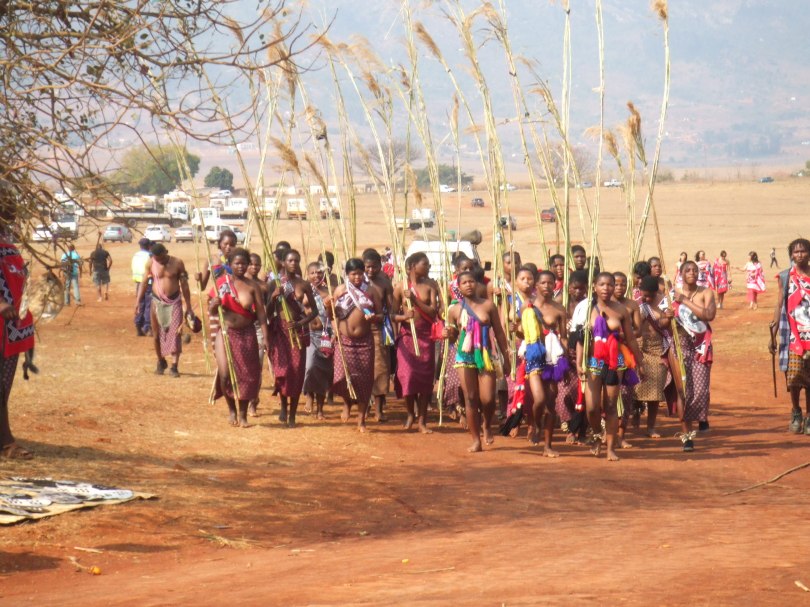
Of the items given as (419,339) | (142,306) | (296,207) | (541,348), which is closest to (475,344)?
(541,348)

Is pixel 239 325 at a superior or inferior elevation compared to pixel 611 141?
inferior

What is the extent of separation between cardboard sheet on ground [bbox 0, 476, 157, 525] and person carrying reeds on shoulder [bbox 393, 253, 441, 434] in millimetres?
3935

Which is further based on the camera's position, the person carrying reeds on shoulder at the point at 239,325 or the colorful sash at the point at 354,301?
the colorful sash at the point at 354,301

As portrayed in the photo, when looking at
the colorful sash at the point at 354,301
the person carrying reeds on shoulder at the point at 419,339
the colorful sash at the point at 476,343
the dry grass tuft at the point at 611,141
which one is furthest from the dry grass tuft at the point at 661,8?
the colorful sash at the point at 354,301

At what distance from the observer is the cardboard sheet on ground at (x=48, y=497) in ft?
24.0

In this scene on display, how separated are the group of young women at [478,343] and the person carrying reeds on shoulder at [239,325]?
0.01 m

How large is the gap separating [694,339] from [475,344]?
2.19 metres

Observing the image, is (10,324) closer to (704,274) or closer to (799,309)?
(799,309)

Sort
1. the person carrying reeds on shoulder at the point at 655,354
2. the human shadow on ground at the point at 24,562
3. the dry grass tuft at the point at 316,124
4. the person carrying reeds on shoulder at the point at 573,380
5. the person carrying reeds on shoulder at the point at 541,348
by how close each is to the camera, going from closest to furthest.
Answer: the human shadow on ground at the point at 24,562 < the person carrying reeds on shoulder at the point at 541,348 < the person carrying reeds on shoulder at the point at 573,380 < the dry grass tuft at the point at 316,124 < the person carrying reeds on shoulder at the point at 655,354

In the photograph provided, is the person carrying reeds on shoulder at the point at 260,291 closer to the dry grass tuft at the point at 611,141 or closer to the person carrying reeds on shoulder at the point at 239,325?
Answer: the person carrying reeds on shoulder at the point at 239,325

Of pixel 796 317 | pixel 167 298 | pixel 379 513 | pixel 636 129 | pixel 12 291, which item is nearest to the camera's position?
pixel 379 513

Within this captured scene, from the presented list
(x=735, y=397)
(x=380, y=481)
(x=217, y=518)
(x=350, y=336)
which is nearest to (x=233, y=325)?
(x=350, y=336)

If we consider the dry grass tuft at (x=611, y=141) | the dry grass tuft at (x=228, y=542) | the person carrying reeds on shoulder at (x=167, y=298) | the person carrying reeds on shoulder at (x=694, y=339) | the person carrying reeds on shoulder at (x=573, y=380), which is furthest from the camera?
the person carrying reeds on shoulder at (x=167, y=298)

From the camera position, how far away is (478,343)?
33.7 ft
